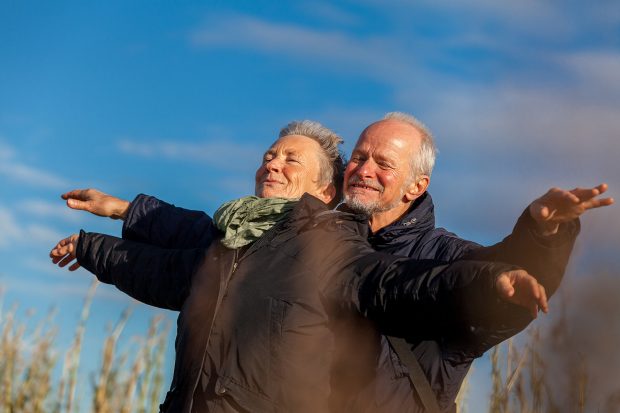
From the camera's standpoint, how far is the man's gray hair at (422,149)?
330 centimetres

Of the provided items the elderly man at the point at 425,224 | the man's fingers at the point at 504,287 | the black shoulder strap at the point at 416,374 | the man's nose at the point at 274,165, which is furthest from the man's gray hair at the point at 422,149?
the man's fingers at the point at 504,287

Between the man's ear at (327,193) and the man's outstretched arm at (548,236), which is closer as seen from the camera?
the man's outstretched arm at (548,236)

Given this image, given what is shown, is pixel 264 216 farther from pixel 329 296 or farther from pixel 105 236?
pixel 105 236

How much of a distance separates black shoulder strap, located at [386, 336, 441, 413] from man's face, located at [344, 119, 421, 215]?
0.69 meters

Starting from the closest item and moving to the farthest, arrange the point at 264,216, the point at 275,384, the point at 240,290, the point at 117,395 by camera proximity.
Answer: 1. the point at 275,384
2. the point at 240,290
3. the point at 264,216
4. the point at 117,395

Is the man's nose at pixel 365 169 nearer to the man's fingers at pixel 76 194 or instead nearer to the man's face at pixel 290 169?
the man's face at pixel 290 169

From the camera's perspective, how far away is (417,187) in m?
3.29

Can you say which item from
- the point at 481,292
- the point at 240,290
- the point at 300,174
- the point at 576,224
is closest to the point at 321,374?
the point at 240,290

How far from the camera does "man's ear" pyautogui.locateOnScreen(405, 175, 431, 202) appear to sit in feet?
10.6

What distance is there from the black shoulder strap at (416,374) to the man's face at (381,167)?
2.25 ft

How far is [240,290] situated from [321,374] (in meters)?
0.31

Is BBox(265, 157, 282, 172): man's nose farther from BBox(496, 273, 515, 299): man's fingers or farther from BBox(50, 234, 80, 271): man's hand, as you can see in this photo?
BBox(496, 273, 515, 299): man's fingers

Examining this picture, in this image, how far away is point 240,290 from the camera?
7.90 feet

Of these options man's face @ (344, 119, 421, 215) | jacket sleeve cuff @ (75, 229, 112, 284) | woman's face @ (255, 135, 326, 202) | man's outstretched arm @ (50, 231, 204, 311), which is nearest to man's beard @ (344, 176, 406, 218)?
man's face @ (344, 119, 421, 215)
